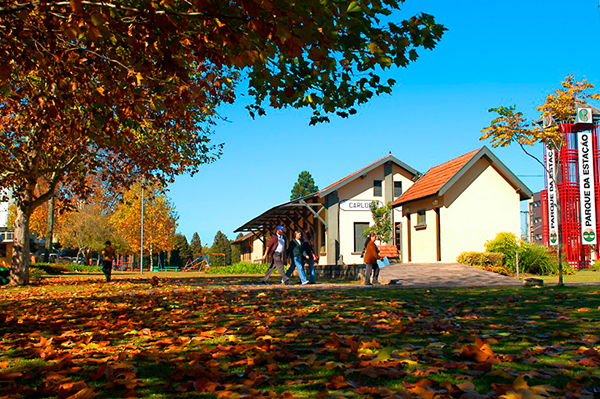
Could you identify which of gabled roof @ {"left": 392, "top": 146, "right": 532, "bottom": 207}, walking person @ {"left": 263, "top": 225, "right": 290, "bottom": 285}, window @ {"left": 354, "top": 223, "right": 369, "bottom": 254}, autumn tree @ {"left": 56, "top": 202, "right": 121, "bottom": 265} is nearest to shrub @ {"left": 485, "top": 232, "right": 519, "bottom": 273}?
gabled roof @ {"left": 392, "top": 146, "right": 532, "bottom": 207}

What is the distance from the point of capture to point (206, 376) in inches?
151

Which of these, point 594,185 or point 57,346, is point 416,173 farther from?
point 57,346

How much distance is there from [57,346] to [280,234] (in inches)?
478

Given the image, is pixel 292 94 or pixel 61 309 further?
pixel 61 309

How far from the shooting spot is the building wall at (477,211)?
26078 millimetres

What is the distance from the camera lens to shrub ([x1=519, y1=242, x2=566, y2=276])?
72.5ft

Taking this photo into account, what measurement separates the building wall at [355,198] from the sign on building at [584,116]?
1178cm

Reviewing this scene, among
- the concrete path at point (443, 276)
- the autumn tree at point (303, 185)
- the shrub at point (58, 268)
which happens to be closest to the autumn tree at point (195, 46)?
the concrete path at point (443, 276)

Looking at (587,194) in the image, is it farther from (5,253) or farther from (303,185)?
(303,185)

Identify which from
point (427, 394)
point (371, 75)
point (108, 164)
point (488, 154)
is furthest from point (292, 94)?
point (488, 154)

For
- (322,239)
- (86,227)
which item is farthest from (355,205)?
(86,227)

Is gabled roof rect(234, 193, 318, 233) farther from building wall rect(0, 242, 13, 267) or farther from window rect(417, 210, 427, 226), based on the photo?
building wall rect(0, 242, 13, 267)

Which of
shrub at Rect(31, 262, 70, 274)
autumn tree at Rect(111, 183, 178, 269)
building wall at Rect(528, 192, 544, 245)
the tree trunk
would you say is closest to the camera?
the tree trunk

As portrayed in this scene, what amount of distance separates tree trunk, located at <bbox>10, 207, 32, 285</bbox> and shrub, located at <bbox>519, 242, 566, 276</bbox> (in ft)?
64.6
